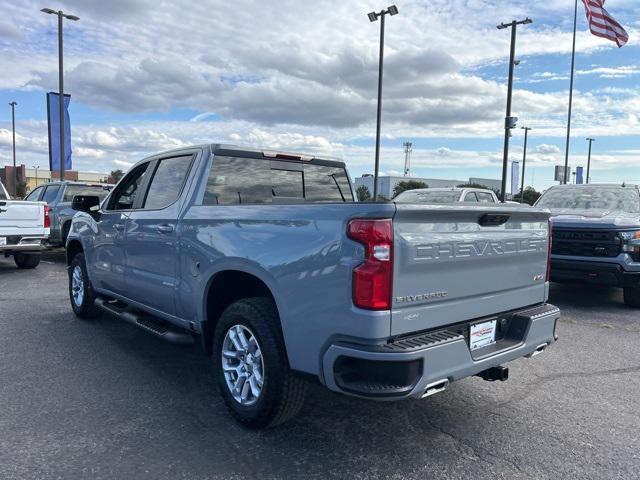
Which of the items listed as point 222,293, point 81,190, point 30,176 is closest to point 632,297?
point 222,293

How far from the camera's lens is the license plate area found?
328cm

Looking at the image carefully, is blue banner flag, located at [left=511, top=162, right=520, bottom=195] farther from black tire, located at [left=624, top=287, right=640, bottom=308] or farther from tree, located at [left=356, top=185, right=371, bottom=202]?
black tire, located at [left=624, top=287, right=640, bottom=308]

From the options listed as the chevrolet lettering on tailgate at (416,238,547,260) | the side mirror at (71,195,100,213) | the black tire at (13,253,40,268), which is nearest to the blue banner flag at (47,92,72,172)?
the black tire at (13,253,40,268)

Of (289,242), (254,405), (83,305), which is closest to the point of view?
(289,242)

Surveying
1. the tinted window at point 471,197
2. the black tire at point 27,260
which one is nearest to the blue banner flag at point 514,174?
the tinted window at point 471,197

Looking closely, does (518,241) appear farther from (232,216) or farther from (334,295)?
(232,216)

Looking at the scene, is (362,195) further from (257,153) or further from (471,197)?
(257,153)

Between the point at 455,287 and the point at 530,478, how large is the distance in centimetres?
111

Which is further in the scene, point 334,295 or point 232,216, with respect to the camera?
point 232,216

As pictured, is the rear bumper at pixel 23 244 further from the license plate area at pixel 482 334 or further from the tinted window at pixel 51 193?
the license plate area at pixel 482 334

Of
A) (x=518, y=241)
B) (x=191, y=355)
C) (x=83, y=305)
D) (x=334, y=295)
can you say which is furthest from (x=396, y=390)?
(x=83, y=305)

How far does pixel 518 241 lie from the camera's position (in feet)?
12.0

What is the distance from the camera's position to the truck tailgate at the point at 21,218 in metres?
10.1

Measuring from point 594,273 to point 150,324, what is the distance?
592 cm
